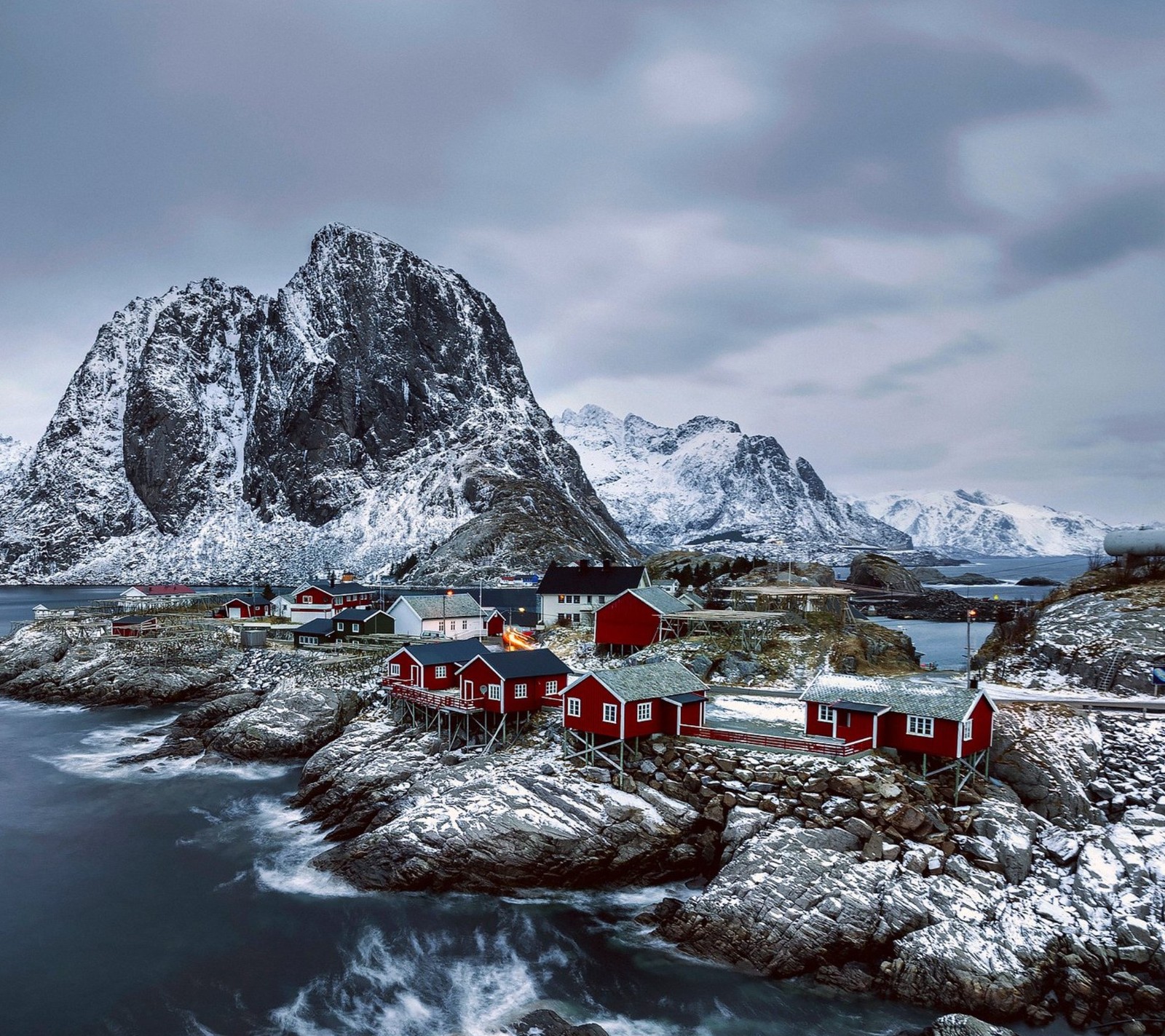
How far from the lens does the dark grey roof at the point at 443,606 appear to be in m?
74.4

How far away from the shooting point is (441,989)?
2722 cm

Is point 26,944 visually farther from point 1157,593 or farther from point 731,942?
point 1157,593

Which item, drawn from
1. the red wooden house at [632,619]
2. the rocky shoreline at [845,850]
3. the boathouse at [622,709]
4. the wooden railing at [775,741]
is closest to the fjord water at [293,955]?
the rocky shoreline at [845,850]

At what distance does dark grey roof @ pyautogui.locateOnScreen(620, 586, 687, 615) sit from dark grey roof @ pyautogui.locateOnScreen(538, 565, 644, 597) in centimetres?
1379

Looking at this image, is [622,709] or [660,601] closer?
[622,709]

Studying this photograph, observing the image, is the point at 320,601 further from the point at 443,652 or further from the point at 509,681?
the point at 509,681

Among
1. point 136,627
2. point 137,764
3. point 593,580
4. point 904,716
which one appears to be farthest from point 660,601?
point 136,627

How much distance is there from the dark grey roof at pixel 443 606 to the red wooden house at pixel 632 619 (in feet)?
65.6

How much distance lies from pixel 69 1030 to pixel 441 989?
12.0 m

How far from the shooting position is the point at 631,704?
38562 mm

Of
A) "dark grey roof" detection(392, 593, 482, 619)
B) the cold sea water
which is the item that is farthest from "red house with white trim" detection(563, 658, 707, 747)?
"dark grey roof" detection(392, 593, 482, 619)

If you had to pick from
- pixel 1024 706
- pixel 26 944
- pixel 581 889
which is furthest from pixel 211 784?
pixel 1024 706

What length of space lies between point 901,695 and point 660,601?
25.5 meters

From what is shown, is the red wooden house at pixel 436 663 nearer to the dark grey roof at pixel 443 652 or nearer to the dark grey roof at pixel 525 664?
the dark grey roof at pixel 443 652
